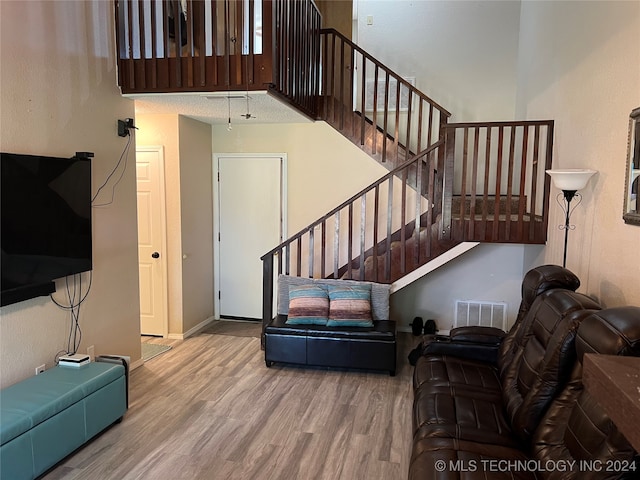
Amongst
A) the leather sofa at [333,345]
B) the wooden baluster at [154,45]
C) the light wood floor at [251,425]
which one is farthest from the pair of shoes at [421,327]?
the wooden baluster at [154,45]

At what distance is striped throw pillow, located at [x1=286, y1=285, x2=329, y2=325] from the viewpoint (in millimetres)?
4090

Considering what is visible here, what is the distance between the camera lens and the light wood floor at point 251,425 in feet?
8.67

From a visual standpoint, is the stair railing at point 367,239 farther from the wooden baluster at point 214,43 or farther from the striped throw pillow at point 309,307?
the wooden baluster at point 214,43

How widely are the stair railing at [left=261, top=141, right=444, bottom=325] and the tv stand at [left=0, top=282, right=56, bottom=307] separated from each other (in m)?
1.93

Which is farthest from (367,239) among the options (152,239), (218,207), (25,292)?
(25,292)

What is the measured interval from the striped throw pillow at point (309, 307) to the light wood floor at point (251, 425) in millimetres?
471

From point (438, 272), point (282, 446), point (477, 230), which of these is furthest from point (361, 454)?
point (438, 272)

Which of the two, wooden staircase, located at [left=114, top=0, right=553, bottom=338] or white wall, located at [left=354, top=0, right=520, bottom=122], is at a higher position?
white wall, located at [left=354, top=0, right=520, bottom=122]

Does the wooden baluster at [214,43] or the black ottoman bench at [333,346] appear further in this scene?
the black ottoman bench at [333,346]

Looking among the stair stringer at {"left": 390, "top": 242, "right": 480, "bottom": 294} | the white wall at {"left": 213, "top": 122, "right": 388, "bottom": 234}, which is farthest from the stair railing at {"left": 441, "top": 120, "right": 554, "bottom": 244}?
the white wall at {"left": 213, "top": 122, "right": 388, "bottom": 234}

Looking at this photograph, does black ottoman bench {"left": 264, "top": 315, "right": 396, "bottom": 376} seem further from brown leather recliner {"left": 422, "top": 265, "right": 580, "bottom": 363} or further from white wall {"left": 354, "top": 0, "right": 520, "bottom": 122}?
white wall {"left": 354, "top": 0, "right": 520, "bottom": 122}

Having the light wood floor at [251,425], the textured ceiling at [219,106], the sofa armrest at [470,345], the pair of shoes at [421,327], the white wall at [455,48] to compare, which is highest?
the white wall at [455,48]

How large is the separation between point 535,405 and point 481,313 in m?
3.23

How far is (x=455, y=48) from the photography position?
5.36 metres
